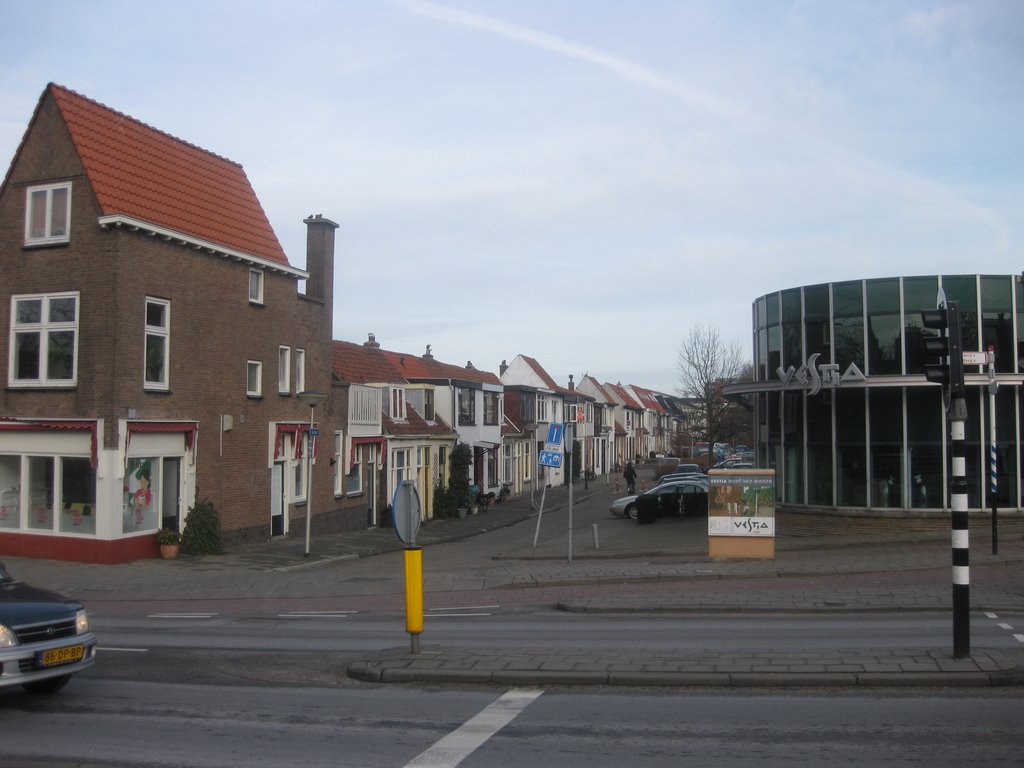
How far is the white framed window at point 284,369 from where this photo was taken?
3044cm

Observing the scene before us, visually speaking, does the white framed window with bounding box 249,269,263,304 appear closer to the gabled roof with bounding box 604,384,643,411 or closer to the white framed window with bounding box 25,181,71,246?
the white framed window with bounding box 25,181,71,246

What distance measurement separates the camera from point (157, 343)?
24.7m

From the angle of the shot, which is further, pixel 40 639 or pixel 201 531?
pixel 201 531

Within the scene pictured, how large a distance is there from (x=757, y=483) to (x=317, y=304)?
17139 mm

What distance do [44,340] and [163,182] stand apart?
5.65 metres

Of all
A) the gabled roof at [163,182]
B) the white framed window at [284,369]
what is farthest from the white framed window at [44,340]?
the white framed window at [284,369]

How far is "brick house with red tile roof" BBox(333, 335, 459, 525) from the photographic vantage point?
1438 inches

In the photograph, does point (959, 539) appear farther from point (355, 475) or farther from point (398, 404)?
point (398, 404)

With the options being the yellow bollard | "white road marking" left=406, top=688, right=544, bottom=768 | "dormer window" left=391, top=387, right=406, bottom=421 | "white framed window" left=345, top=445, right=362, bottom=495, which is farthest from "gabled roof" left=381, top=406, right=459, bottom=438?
"white road marking" left=406, top=688, right=544, bottom=768

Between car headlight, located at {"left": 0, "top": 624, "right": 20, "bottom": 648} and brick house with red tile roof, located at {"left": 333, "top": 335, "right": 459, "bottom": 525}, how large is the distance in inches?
1017

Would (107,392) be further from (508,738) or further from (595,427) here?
(595,427)

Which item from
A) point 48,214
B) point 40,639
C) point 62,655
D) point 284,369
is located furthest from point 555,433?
point 40,639

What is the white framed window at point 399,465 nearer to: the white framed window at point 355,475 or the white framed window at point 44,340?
the white framed window at point 355,475

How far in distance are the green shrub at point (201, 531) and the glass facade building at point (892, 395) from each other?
51.1 ft
